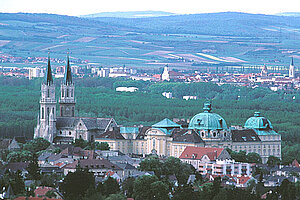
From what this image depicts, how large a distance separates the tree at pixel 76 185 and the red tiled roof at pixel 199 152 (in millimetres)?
26480

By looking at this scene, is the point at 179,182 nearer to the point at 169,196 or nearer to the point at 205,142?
the point at 169,196

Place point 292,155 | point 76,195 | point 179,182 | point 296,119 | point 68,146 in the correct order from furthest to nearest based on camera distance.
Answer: point 296,119 < point 292,155 < point 68,146 < point 179,182 < point 76,195

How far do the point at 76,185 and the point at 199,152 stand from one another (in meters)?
30.8

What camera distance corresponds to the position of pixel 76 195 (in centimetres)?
6347

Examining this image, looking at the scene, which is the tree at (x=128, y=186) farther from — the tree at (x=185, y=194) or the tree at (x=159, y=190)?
the tree at (x=185, y=194)

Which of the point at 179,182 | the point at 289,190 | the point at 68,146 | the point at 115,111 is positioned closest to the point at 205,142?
the point at 68,146

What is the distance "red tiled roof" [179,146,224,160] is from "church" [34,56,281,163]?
5117 mm

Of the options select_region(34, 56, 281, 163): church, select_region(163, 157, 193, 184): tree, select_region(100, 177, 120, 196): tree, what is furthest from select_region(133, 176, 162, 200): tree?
select_region(34, 56, 281, 163): church

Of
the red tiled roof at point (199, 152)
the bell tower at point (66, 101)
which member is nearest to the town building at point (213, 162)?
the red tiled roof at point (199, 152)

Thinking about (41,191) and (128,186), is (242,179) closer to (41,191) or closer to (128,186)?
(128,186)

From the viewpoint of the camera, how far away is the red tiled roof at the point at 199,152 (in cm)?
9268

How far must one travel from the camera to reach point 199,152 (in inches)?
3723

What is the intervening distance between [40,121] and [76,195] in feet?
170

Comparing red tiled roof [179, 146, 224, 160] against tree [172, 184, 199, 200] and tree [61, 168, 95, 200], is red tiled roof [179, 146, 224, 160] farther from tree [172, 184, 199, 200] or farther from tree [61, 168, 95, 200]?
tree [61, 168, 95, 200]
